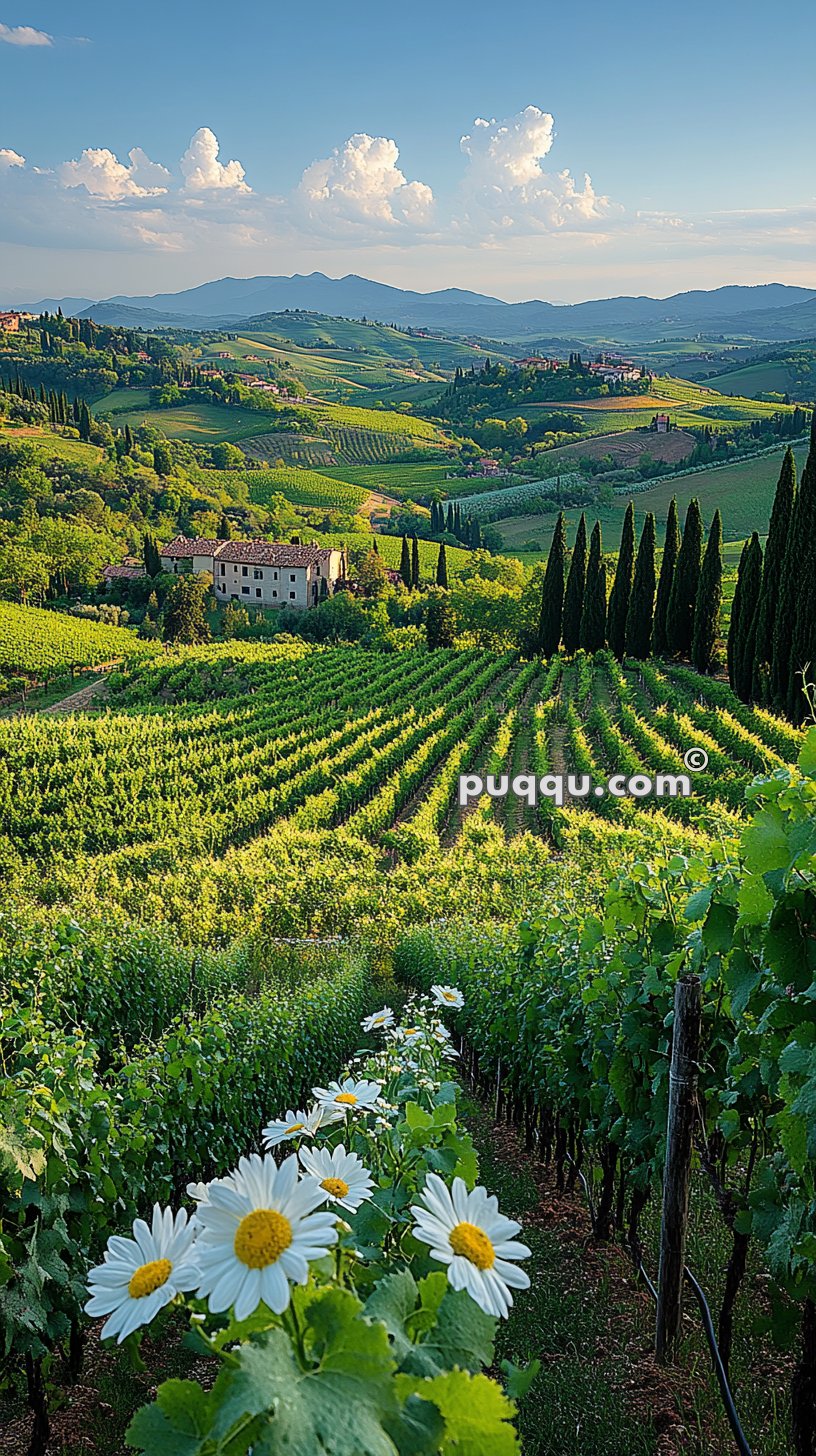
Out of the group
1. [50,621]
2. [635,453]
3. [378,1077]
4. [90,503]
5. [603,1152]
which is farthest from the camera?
[635,453]

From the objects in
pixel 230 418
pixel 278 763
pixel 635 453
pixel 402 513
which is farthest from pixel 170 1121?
pixel 230 418

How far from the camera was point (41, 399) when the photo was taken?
108312 mm

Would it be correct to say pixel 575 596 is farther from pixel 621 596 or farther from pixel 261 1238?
pixel 261 1238

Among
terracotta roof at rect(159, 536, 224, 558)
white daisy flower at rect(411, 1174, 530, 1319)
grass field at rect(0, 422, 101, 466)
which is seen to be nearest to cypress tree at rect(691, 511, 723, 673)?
white daisy flower at rect(411, 1174, 530, 1319)

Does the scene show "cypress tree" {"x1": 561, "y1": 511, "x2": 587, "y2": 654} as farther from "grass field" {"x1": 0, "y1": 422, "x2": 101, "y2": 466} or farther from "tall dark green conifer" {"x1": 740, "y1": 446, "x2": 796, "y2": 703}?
"grass field" {"x1": 0, "y1": 422, "x2": 101, "y2": 466}

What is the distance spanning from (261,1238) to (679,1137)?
243 cm

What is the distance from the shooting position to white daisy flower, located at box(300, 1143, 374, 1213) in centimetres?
177

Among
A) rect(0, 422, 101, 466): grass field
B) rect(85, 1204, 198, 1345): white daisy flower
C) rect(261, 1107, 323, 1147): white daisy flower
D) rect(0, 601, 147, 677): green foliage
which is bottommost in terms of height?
rect(0, 601, 147, 677): green foliage

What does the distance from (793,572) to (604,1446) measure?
28539 mm

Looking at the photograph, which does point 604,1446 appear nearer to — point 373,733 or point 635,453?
point 373,733

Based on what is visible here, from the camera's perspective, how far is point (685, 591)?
37.9 metres

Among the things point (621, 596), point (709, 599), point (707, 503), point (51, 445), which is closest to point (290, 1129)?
point (709, 599)

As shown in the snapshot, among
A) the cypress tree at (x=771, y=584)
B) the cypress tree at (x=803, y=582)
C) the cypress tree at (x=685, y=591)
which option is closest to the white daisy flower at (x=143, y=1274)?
the cypress tree at (x=803, y=582)

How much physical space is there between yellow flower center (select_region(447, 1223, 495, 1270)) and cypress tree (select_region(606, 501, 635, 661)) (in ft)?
134
